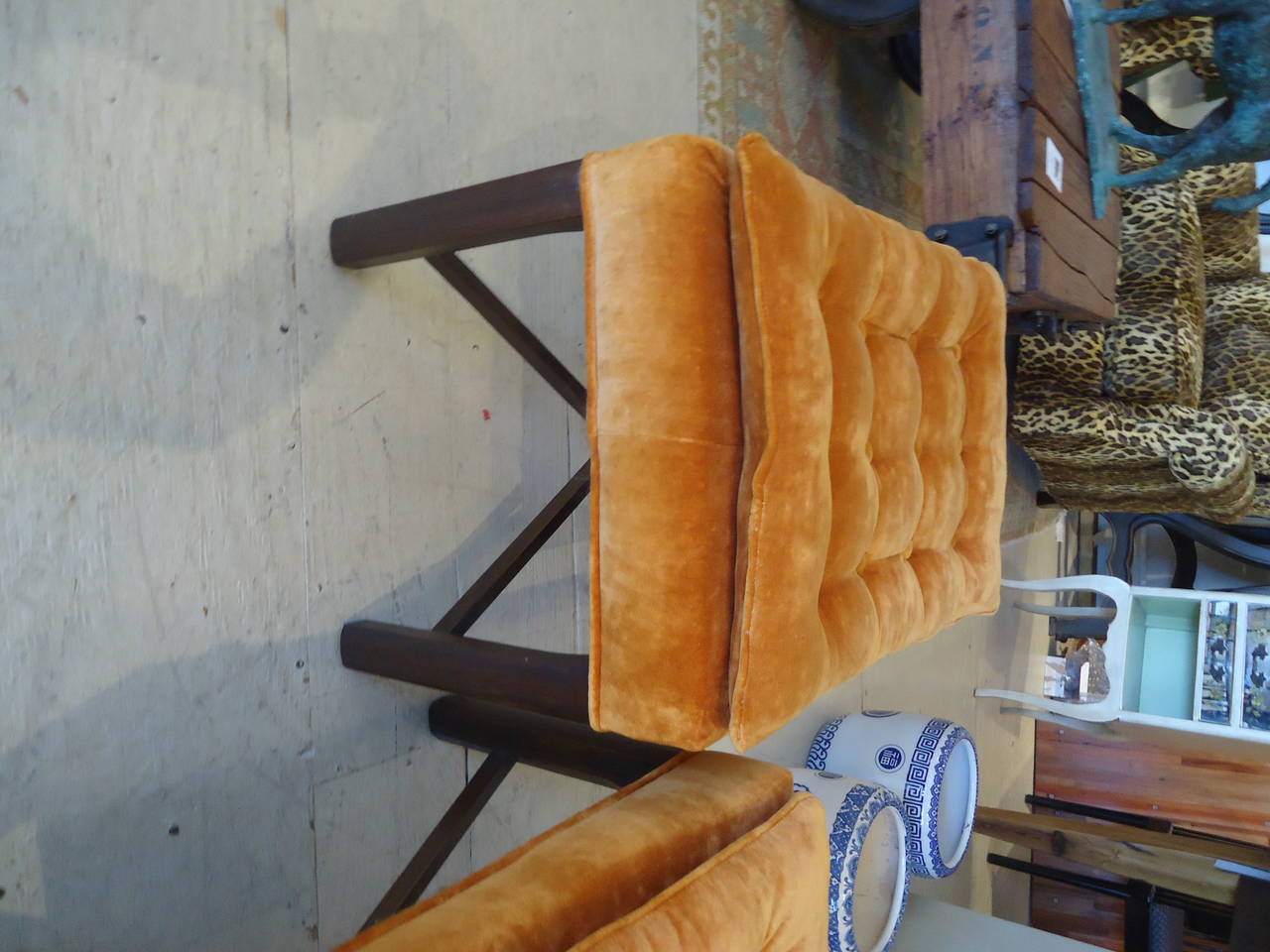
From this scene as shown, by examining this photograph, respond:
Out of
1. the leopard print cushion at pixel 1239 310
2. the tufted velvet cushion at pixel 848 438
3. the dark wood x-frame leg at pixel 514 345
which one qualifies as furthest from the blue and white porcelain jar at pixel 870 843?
the leopard print cushion at pixel 1239 310

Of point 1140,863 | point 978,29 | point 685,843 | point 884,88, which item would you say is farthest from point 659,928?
point 884,88

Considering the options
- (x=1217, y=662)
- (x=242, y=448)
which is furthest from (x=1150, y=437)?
(x=242, y=448)

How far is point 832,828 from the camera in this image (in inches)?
56.1

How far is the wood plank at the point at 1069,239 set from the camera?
→ 1490 millimetres

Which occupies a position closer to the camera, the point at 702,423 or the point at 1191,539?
the point at 702,423

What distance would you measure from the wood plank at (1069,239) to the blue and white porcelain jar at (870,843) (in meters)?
0.92

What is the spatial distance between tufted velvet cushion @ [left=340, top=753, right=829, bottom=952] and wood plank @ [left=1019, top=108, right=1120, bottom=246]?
1.14 m

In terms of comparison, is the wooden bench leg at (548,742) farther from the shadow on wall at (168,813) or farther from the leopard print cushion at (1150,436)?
the leopard print cushion at (1150,436)

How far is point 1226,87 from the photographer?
106 centimetres

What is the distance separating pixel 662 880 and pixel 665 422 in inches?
14.3

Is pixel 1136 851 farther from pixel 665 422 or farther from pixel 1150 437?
pixel 665 422

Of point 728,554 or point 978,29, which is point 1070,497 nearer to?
point 978,29

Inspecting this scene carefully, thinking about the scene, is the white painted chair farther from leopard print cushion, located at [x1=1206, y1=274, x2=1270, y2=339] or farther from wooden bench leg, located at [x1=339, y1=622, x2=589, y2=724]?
wooden bench leg, located at [x1=339, y1=622, x2=589, y2=724]

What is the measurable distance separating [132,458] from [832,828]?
1137 millimetres
